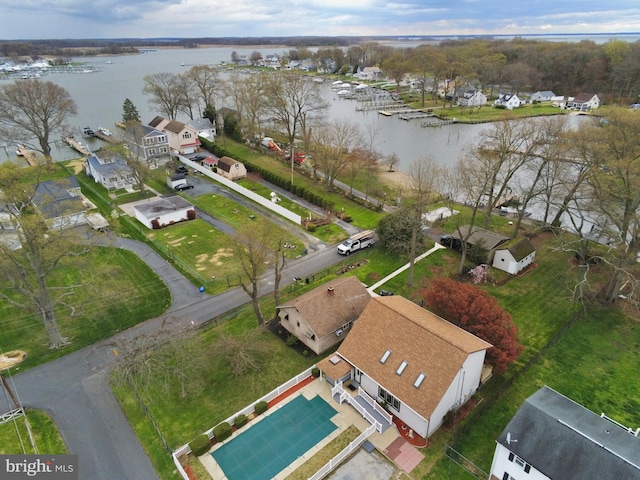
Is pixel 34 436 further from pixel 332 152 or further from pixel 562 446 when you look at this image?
pixel 332 152

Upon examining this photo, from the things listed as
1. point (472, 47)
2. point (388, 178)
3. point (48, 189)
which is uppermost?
point (472, 47)

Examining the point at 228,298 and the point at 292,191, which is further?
the point at 292,191

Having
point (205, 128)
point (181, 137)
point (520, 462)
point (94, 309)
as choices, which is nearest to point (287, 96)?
point (181, 137)

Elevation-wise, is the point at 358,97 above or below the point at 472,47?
below

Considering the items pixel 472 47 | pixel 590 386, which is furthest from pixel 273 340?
pixel 472 47

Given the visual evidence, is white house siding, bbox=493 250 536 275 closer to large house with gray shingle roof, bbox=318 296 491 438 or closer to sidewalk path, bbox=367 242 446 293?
sidewalk path, bbox=367 242 446 293

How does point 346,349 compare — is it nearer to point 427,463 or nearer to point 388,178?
point 427,463

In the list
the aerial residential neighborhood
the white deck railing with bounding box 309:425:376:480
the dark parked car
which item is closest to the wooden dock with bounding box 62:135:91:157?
the aerial residential neighborhood

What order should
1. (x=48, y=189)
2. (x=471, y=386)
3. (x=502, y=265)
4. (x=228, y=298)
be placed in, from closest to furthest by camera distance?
(x=471, y=386) < (x=228, y=298) < (x=502, y=265) < (x=48, y=189)

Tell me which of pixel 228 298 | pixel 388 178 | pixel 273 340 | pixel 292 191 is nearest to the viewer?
pixel 273 340
